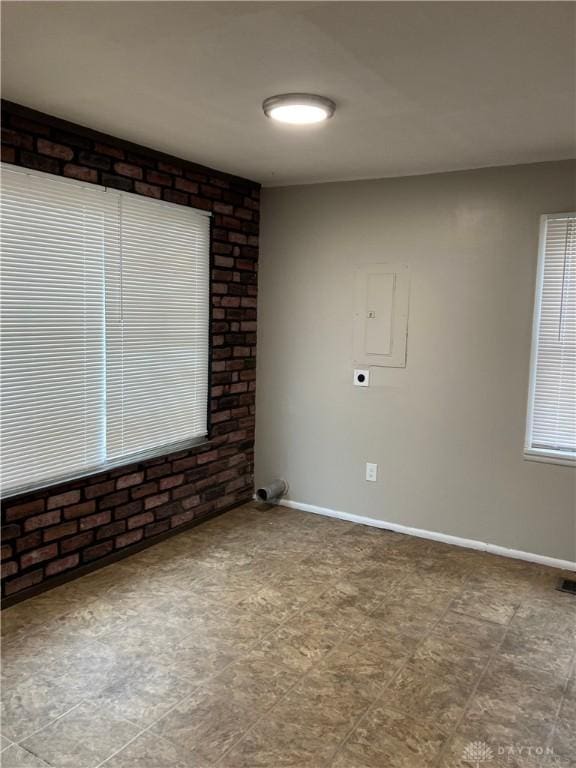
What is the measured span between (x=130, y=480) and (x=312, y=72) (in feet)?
7.27

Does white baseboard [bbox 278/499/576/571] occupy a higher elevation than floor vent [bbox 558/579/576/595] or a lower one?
higher

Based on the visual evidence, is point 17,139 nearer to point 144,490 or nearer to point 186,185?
point 186,185

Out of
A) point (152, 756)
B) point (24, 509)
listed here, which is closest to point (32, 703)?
point (152, 756)

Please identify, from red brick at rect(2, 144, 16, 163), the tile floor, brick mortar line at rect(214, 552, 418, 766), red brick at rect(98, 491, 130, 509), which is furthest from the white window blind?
brick mortar line at rect(214, 552, 418, 766)

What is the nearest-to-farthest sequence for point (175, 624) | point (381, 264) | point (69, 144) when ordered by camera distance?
point (175, 624)
point (69, 144)
point (381, 264)

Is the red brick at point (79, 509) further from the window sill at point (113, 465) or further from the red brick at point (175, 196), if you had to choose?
the red brick at point (175, 196)

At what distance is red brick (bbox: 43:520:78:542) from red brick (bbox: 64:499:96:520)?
0.11 ft

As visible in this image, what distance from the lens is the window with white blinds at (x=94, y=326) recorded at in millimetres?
2574

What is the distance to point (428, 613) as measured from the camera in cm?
271

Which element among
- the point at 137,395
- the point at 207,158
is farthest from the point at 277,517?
the point at 207,158

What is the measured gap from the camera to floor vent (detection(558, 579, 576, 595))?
9.68 feet

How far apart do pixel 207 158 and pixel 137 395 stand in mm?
1381

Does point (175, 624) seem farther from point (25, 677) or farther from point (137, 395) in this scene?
point (137, 395)

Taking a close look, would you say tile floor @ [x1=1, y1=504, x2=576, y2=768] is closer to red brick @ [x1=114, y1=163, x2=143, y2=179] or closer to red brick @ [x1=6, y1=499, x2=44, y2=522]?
red brick @ [x1=6, y1=499, x2=44, y2=522]
